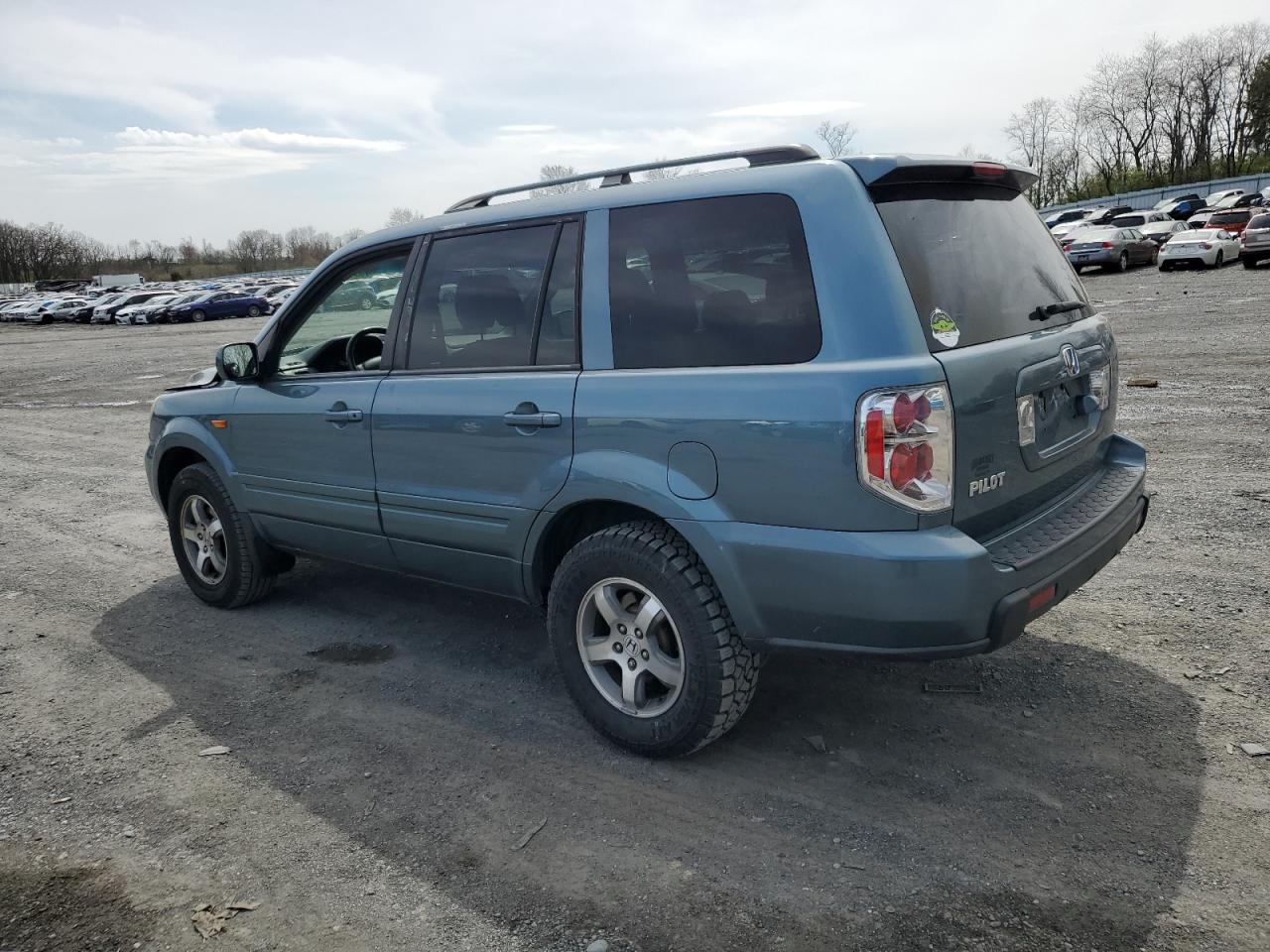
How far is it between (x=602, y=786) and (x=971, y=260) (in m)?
2.19

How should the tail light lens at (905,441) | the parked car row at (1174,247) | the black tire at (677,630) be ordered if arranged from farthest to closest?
the parked car row at (1174,247)
the black tire at (677,630)
the tail light lens at (905,441)

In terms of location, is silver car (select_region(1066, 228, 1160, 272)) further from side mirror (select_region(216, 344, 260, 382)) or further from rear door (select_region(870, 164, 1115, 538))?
side mirror (select_region(216, 344, 260, 382))

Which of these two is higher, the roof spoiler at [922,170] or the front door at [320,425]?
the roof spoiler at [922,170]

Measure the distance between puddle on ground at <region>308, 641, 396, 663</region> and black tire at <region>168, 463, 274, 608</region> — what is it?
0.73 meters

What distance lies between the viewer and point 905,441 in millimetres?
2828

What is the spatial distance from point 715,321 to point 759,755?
61.3 inches

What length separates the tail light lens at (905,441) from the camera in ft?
9.23

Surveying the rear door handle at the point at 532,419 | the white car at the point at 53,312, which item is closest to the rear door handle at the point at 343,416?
the rear door handle at the point at 532,419

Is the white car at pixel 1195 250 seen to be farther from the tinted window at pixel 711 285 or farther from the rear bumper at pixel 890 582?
the tinted window at pixel 711 285

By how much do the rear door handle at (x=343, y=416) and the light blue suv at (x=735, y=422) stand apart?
17mm

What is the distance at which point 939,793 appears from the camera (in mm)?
3201

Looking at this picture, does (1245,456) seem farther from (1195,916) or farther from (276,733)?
(276,733)

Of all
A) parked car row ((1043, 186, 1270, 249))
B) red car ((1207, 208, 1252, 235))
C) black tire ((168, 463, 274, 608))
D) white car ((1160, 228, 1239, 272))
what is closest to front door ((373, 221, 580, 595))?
black tire ((168, 463, 274, 608))

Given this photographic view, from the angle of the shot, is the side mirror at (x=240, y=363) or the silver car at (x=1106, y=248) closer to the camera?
the side mirror at (x=240, y=363)
